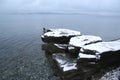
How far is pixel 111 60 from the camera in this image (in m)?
Answer: 18.4

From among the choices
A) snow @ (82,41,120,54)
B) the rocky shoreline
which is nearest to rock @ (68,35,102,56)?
the rocky shoreline

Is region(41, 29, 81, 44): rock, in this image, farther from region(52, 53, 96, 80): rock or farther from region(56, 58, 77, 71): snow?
region(52, 53, 96, 80): rock

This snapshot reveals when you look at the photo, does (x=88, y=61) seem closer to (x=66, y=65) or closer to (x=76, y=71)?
(x=76, y=71)

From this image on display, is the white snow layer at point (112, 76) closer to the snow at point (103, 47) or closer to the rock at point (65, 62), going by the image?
the snow at point (103, 47)

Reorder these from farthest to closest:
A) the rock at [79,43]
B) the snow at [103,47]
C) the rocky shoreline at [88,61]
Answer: the rock at [79,43]
the snow at [103,47]
the rocky shoreline at [88,61]

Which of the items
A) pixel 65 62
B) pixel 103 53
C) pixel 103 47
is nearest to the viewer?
pixel 103 53

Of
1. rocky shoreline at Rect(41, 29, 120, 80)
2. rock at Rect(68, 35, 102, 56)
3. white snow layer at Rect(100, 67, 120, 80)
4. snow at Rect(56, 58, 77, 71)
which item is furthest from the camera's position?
rock at Rect(68, 35, 102, 56)

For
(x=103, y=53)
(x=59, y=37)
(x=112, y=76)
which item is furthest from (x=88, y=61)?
(x=59, y=37)

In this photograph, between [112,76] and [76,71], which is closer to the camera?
[112,76]

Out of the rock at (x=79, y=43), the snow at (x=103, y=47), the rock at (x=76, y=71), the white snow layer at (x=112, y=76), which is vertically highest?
the snow at (x=103, y=47)

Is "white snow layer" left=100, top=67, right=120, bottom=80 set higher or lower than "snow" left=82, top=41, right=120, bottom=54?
lower

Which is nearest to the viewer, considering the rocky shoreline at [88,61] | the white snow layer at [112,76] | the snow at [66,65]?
the white snow layer at [112,76]

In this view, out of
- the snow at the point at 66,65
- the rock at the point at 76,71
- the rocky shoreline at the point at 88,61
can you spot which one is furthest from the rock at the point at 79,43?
the rock at the point at 76,71

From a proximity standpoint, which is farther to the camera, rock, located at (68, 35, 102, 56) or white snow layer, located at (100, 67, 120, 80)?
rock, located at (68, 35, 102, 56)
